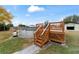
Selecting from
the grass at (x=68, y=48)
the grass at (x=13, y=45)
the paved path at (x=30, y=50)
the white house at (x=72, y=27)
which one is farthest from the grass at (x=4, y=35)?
the white house at (x=72, y=27)

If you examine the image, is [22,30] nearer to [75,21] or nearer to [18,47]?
[18,47]

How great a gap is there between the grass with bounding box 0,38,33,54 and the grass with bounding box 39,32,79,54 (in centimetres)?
17

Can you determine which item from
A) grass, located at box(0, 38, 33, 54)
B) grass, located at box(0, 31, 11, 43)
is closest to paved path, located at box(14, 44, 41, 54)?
grass, located at box(0, 38, 33, 54)

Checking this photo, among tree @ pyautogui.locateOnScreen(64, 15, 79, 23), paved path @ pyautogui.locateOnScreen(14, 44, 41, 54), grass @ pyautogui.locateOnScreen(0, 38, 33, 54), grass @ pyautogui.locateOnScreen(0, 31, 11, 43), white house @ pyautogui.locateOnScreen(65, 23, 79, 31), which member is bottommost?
paved path @ pyautogui.locateOnScreen(14, 44, 41, 54)

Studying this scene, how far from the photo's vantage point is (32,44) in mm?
2840

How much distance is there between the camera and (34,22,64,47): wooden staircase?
283cm

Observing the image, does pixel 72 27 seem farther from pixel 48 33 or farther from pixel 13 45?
pixel 13 45

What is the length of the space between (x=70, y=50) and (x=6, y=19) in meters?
0.66

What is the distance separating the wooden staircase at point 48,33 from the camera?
2833mm

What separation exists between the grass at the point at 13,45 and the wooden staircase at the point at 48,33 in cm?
8

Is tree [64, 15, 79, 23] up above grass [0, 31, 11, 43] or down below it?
above

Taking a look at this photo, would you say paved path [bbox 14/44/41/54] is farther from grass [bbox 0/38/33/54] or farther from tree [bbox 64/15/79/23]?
tree [bbox 64/15/79/23]

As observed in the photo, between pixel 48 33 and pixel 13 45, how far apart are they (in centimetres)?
34
